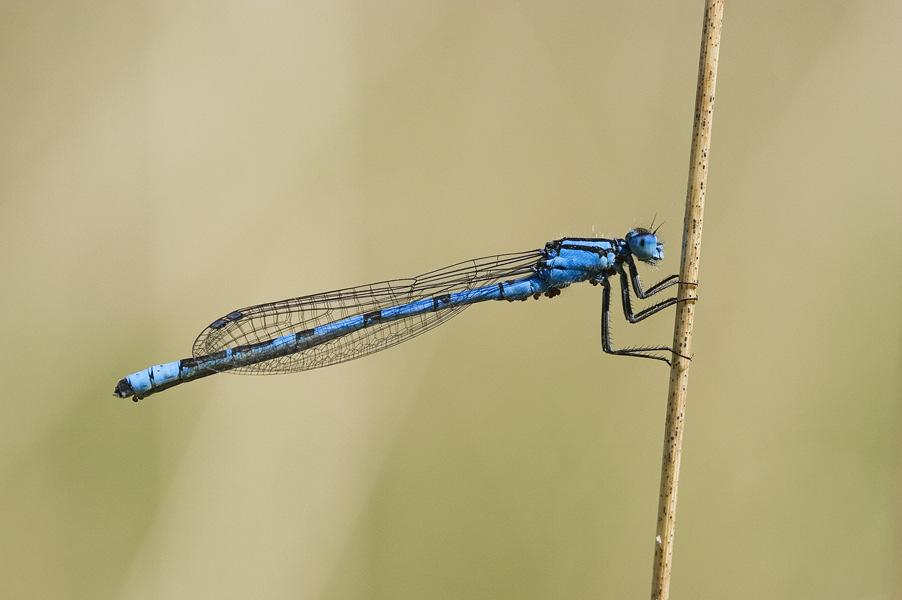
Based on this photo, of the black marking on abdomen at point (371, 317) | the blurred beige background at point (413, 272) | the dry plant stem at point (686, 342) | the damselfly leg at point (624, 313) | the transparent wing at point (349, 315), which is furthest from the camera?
the blurred beige background at point (413, 272)

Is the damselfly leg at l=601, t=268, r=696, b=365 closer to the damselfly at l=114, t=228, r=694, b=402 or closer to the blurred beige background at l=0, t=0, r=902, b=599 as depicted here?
the damselfly at l=114, t=228, r=694, b=402

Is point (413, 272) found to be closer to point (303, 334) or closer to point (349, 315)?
point (349, 315)

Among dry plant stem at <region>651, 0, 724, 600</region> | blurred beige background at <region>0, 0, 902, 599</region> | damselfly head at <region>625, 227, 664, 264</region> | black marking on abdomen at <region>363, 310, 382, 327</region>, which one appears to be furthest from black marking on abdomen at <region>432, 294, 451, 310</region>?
dry plant stem at <region>651, 0, 724, 600</region>

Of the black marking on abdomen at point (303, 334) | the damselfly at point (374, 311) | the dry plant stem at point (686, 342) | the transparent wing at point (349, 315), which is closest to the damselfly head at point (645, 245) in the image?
the damselfly at point (374, 311)

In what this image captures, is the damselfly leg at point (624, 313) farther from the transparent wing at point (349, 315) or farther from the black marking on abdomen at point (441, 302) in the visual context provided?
the black marking on abdomen at point (441, 302)

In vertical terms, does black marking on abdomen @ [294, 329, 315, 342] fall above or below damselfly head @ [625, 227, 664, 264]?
below
